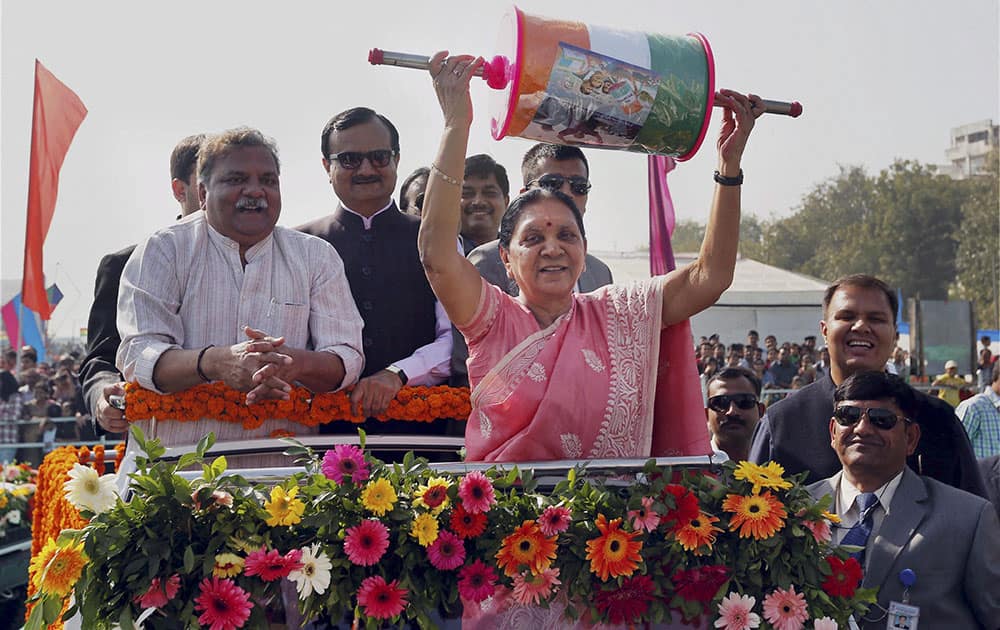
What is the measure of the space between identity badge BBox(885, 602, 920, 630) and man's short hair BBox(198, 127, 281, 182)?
102 inches

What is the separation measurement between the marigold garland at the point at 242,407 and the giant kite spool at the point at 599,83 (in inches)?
47.2

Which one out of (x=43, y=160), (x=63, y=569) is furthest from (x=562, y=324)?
(x=43, y=160)

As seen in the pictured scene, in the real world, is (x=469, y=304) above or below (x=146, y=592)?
above

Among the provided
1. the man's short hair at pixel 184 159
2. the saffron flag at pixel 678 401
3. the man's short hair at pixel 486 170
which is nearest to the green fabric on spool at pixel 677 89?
the saffron flag at pixel 678 401

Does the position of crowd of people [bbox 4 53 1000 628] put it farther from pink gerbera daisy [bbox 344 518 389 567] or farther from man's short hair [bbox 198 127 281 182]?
pink gerbera daisy [bbox 344 518 389 567]

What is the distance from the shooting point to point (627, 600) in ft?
9.23

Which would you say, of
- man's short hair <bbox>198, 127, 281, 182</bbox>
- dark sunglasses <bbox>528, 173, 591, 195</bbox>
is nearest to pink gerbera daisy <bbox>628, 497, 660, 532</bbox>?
man's short hair <bbox>198, 127, 281, 182</bbox>

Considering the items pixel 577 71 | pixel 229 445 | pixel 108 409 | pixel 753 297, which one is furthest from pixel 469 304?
pixel 753 297

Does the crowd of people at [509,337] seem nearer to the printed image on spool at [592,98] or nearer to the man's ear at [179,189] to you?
the printed image on spool at [592,98]

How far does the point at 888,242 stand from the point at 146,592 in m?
51.9

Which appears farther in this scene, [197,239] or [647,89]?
[197,239]

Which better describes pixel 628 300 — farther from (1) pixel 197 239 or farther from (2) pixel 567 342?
(1) pixel 197 239

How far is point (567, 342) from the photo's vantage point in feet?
11.0

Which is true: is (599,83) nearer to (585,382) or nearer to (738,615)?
(585,382)
